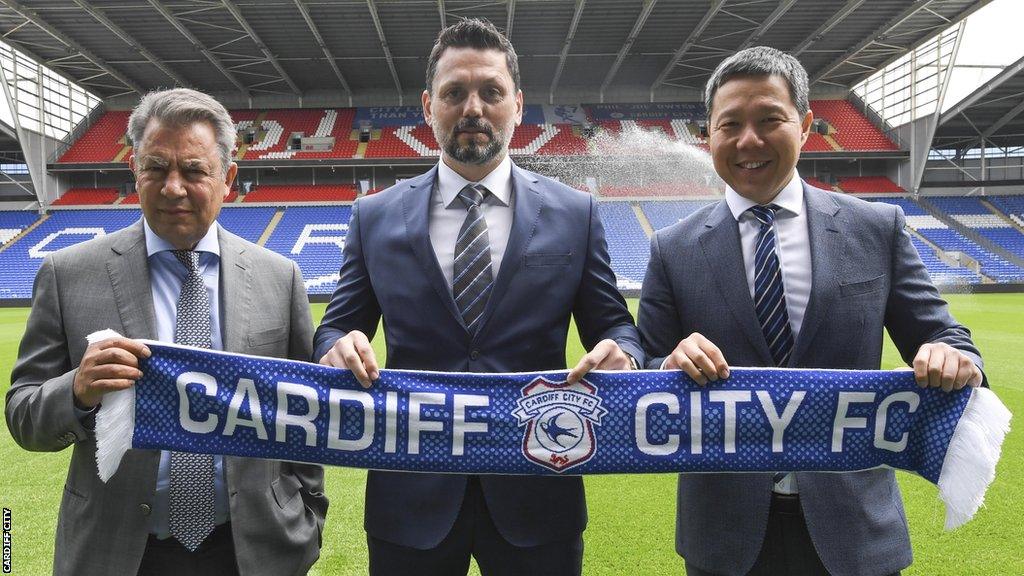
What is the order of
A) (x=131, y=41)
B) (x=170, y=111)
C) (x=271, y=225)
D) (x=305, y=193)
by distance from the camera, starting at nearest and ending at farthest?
1. (x=170, y=111)
2. (x=131, y=41)
3. (x=271, y=225)
4. (x=305, y=193)

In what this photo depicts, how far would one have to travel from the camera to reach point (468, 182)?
2156 millimetres

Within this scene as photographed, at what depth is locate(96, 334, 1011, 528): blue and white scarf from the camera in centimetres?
193

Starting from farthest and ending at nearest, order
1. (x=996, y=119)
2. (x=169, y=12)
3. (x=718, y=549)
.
Answer: (x=996, y=119) < (x=169, y=12) < (x=718, y=549)

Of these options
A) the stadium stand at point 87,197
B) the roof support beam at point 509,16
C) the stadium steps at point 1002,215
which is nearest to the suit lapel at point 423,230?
the roof support beam at point 509,16

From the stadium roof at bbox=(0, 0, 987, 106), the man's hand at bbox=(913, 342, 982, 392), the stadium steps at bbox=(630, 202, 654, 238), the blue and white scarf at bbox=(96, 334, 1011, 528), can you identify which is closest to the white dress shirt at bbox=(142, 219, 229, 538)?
the blue and white scarf at bbox=(96, 334, 1011, 528)

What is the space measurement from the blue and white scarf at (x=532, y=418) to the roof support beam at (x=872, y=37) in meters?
26.0

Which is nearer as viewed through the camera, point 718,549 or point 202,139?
point 718,549

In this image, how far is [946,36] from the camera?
25844 mm

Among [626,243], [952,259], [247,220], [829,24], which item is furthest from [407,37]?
[952,259]

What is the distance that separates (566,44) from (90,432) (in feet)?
83.5

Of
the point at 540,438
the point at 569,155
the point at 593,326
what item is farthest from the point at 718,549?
the point at 569,155

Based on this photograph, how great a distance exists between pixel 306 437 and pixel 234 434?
0.22 m

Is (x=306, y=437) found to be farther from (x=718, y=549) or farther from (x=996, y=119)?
(x=996, y=119)

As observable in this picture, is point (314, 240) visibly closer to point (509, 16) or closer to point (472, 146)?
point (509, 16)
